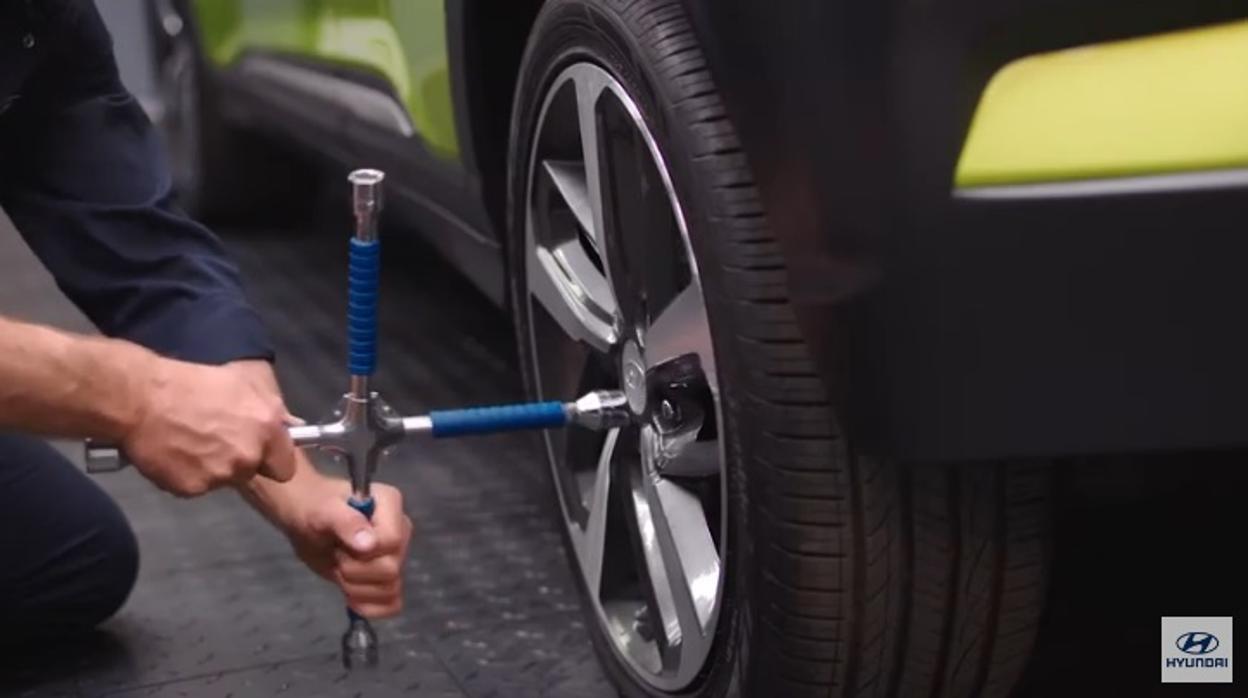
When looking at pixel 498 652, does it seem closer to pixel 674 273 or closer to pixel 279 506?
pixel 279 506

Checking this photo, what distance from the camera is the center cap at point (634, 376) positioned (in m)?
1.49

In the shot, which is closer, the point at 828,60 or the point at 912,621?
the point at 828,60

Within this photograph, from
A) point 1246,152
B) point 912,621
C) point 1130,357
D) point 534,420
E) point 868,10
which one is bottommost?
point 912,621

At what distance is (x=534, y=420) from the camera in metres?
1.49

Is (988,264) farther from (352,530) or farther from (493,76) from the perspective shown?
(493,76)

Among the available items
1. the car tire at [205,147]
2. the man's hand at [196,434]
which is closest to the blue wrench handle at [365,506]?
the man's hand at [196,434]

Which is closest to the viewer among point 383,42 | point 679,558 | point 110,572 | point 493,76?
point 679,558

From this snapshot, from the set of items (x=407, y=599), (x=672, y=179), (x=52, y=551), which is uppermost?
(x=672, y=179)

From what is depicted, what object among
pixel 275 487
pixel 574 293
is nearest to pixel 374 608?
pixel 275 487

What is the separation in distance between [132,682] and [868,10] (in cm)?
111

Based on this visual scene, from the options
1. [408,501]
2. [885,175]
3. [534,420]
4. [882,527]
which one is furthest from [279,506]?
[408,501]

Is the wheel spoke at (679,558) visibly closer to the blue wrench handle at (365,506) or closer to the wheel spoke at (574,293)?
the wheel spoke at (574,293)

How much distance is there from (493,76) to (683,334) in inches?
21.3

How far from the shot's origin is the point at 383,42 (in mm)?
2170
